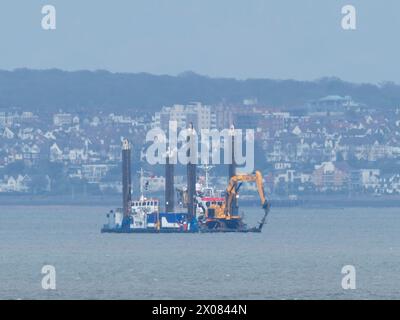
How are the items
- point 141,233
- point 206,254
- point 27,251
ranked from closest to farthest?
point 206,254 → point 27,251 → point 141,233

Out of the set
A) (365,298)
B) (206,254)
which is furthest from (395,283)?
(206,254)

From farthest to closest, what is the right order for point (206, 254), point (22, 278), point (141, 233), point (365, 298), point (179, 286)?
point (141, 233), point (206, 254), point (22, 278), point (179, 286), point (365, 298)
